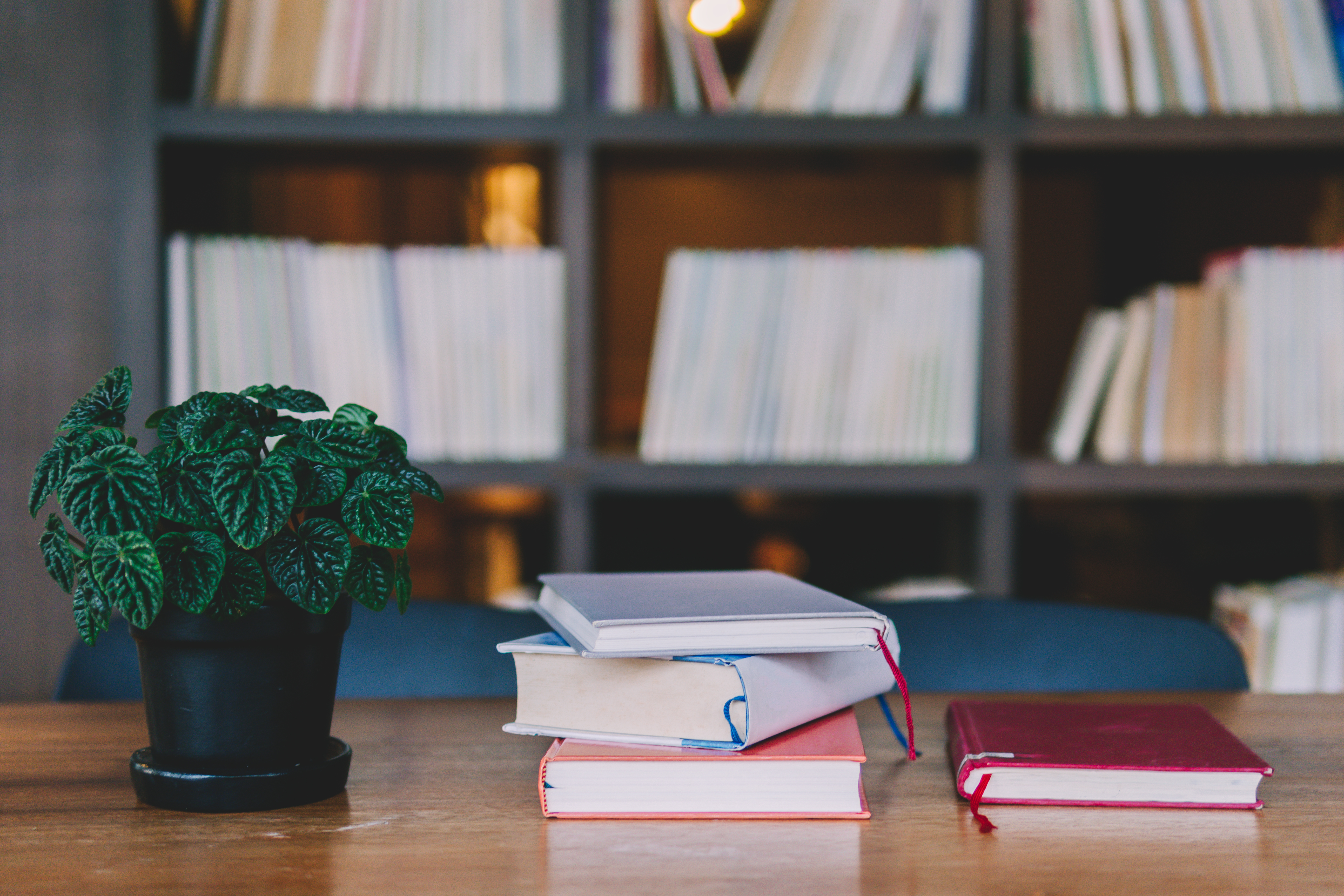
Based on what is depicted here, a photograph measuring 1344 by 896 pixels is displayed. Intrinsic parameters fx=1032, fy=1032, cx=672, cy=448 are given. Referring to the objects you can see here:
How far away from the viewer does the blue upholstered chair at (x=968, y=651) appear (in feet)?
3.78

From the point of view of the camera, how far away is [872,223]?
234 centimetres

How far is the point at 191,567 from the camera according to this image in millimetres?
567

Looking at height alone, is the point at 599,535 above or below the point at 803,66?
below

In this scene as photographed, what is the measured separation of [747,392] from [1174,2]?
90 cm

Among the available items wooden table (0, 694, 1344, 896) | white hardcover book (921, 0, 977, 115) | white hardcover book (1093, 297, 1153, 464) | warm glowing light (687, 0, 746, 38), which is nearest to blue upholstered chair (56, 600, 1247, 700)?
wooden table (0, 694, 1344, 896)

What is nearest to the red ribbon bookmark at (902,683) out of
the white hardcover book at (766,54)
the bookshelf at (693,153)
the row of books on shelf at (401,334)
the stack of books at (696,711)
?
the stack of books at (696,711)

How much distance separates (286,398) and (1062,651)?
2.99 feet

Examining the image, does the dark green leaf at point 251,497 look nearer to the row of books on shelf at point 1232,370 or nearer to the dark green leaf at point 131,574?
the dark green leaf at point 131,574

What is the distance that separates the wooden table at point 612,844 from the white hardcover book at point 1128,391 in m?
0.96

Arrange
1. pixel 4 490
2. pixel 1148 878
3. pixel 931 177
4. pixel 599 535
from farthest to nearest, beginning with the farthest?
pixel 931 177 < pixel 599 535 < pixel 4 490 < pixel 1148 878

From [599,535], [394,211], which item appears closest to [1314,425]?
[599,535]

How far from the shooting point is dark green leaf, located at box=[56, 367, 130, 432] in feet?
2.01

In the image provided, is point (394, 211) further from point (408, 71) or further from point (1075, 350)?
point (1075, 350)

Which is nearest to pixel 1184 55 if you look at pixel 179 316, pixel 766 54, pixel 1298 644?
pixel 766 54
